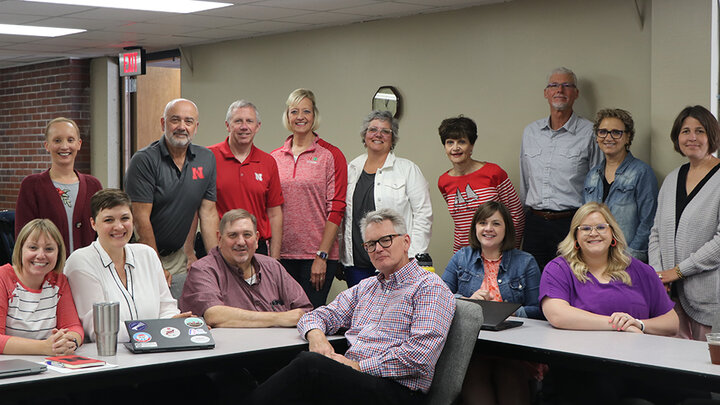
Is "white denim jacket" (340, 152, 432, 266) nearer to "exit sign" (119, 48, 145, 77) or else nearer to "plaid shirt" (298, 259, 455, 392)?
"plaid shirt" (298, 259, 455, 392)

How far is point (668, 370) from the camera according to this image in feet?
8.37

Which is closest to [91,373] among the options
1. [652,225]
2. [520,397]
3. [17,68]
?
[520,397]

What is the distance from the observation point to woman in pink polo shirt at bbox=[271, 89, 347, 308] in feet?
15.7

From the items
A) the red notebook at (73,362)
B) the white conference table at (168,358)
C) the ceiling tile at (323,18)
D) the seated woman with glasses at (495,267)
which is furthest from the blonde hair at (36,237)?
the ceiling tile at (323,18)

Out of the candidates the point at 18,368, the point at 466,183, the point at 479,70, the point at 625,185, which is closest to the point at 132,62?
the point at 479,70

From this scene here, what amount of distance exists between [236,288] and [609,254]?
1.63 meters

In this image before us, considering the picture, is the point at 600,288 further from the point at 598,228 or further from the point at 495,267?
the point at 495,267

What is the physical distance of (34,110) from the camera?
9445 millimetres

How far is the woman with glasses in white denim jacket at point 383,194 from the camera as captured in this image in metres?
4.66

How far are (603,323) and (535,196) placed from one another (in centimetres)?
180

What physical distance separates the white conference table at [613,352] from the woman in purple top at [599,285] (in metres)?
0.08

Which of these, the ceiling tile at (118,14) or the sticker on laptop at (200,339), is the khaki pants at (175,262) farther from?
the ceiling tile at (118,14)

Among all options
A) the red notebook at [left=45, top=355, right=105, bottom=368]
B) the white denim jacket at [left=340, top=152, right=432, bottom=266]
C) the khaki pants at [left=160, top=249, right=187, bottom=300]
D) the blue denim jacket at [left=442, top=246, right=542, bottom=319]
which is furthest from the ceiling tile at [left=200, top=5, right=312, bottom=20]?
the red notebook at [left=45, top=355, right=105, bottom=368]

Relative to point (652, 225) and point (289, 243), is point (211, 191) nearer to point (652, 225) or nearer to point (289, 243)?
→ point (289, 243)
